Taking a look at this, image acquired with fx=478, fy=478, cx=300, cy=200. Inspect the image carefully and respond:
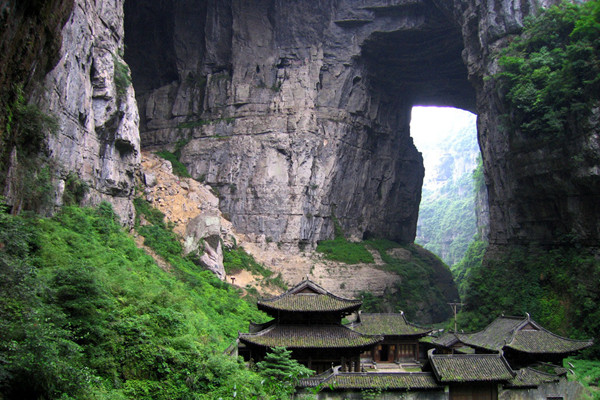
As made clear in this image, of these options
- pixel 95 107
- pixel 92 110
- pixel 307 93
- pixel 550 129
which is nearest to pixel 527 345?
pixel 550 129

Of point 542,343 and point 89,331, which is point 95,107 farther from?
point 542,343

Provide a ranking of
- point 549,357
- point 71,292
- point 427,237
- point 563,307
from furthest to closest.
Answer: point 427,237
point 563,307
point 549,357
point 71,292

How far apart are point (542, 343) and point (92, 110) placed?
27.0 m

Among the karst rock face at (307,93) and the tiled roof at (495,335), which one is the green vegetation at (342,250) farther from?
the tiled roof at (495,335)

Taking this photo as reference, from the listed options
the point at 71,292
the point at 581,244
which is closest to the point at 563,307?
the point at 581,244

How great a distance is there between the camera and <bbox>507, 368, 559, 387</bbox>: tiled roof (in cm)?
1983

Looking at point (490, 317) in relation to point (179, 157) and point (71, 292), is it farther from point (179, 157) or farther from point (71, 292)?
point (179, 157)

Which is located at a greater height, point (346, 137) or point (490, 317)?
point (346, 137)

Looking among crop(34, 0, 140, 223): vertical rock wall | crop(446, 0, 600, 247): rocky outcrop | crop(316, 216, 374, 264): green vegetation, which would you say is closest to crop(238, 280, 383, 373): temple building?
crop(34, 0, 140, 223): vertical rock wall

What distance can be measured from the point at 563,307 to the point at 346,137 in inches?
1103

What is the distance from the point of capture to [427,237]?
120 metres

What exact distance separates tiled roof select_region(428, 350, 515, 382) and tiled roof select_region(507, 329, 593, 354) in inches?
141

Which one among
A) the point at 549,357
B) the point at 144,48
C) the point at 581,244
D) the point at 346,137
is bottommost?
the point at 549,357

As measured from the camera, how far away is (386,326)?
2862 centimetres
